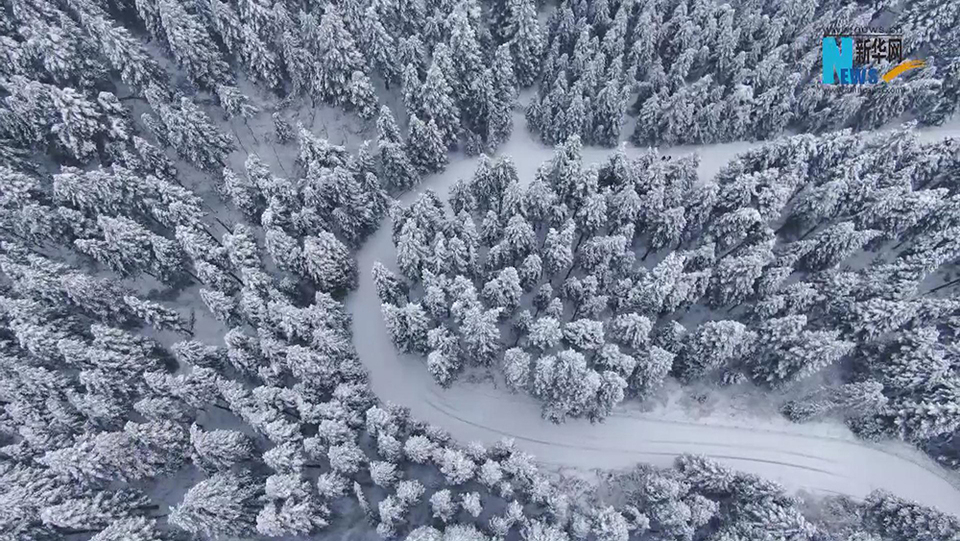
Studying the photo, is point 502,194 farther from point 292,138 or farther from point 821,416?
point 821,416

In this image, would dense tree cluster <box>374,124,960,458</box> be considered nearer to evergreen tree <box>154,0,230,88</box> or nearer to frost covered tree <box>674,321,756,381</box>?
frost covered tree <box>674,321,756,381</box>

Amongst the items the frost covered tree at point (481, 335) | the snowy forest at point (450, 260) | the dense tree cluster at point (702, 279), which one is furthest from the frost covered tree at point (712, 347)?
the frost covered tree at point (481, 335)

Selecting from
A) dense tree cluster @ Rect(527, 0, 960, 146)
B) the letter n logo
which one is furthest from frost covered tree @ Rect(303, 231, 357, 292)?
the letter n logo

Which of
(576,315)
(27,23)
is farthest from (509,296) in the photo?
(27,23)

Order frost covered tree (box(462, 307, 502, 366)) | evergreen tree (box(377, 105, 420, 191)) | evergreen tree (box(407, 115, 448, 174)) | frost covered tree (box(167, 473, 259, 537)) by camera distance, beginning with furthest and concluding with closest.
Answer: evergreen tree (box(407, 115, 448, 174))
evergreen tree (box(377, 105, 420, 191))
frost covered tree (box(462, 307, 502, 366))
frost covered tree (box(167, 473, 259, 537))

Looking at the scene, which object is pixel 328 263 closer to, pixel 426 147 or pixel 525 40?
pixel 426 147

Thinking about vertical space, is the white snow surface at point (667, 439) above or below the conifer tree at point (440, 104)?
below

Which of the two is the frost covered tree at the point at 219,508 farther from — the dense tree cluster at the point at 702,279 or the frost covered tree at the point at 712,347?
the frost covered tree at the point at 712,347
